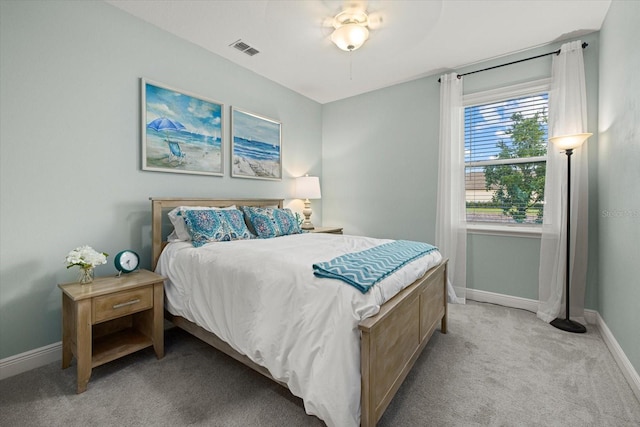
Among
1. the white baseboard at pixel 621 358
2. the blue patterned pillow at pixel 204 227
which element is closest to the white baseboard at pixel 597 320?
the white baseboard at pixel 621 358

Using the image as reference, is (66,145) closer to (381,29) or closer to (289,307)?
(289,307)

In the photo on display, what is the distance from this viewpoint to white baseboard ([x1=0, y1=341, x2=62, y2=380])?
185cm

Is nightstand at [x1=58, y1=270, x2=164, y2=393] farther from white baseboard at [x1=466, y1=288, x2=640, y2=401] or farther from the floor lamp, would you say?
the floor lamp

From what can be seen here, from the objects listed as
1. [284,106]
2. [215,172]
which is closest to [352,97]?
[284,106]

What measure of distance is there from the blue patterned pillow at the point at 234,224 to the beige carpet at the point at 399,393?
0.92 meters

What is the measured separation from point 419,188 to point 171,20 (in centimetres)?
314

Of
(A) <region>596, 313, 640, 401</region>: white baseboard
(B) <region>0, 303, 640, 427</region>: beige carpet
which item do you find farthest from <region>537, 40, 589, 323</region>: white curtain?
(B) <region>0, 303, 640, 427</region>: beige carpet

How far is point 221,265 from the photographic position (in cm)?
186

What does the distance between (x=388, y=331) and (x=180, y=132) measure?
253 centimetres

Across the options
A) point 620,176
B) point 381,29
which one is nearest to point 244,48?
point 381,29

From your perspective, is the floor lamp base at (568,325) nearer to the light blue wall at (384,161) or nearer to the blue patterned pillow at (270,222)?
the light blue wall at (384,161)

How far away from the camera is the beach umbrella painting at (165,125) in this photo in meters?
2.55

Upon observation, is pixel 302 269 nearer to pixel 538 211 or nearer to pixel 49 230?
pixel 49 230

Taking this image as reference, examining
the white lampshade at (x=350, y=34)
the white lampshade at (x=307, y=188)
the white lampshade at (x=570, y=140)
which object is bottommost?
the white lampshade at (x=307, y=188)
